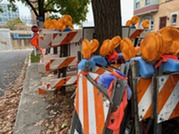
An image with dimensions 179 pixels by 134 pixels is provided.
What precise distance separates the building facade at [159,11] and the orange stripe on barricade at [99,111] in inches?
694

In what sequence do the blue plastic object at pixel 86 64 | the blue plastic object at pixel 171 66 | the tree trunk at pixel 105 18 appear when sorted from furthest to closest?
the tree trunk at pixel 105 18 < the blue plastic object at pixel 86 64 < the blue plastic object at pixel 171 66

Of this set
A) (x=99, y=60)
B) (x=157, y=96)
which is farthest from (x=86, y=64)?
(x=157, y=96)

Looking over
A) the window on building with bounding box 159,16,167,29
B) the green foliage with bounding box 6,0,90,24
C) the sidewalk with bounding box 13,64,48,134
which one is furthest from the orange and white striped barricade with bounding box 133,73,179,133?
the window on building with bounding box 159,16,167,29

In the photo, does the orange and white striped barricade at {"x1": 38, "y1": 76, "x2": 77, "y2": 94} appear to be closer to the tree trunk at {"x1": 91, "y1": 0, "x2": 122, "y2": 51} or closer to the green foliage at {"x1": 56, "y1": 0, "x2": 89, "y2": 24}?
the tree trunk at {"x1": 91, "y1": 0, "x2": 122, "y2": 51}

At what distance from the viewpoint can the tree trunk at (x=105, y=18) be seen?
115 inches

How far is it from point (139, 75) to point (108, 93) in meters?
0.30

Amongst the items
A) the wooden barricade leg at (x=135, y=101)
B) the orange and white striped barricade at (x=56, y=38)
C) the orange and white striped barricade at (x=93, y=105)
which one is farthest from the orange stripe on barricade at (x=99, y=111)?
the orange and white striped barricade at (x=56, y=38)

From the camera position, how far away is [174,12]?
1766 centimetres

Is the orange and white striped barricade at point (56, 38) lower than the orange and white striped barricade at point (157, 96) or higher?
higher

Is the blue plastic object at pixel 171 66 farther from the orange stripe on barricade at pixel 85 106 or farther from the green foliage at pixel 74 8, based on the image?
the green foliage at pixel 74 8

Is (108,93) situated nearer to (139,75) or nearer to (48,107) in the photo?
(139,75)

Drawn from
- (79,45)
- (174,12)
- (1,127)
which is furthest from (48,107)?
(174,12)

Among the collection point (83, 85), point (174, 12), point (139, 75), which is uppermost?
point (174, 12)

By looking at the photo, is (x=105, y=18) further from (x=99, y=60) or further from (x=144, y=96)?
(x=144, y=96)
